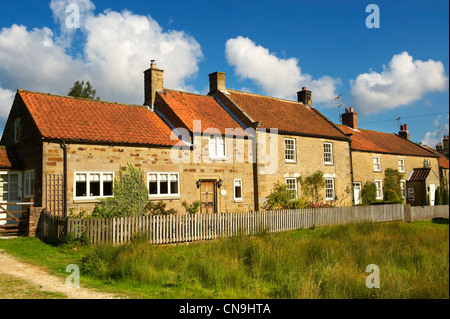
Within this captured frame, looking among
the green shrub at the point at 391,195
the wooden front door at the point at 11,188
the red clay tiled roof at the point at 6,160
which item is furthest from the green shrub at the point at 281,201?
the red clay tiled roof at the point at 6,160

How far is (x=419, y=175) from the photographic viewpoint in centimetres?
3769

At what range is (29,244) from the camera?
14.5 metres

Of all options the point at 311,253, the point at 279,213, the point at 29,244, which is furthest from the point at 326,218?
the point at 29,244

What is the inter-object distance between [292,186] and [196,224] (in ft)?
38.2

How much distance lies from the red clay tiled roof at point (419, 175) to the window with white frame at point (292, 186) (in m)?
17.9

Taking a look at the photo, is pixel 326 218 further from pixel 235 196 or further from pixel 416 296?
pixel 416 296

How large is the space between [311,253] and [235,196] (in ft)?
41.3

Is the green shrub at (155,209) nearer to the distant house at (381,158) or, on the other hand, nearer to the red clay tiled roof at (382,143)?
the distant house at (381,158)

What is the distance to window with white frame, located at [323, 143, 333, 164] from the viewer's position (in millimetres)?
28953

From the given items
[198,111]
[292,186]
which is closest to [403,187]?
[292,186]

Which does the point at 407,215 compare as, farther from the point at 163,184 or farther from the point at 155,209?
the point at 155,209

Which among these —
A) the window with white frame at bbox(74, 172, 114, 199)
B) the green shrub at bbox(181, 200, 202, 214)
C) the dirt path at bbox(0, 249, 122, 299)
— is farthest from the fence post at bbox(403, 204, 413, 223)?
the dirt path at bbox(0, 249, 122, 299)

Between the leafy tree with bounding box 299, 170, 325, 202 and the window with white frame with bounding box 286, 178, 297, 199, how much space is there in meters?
0.55
